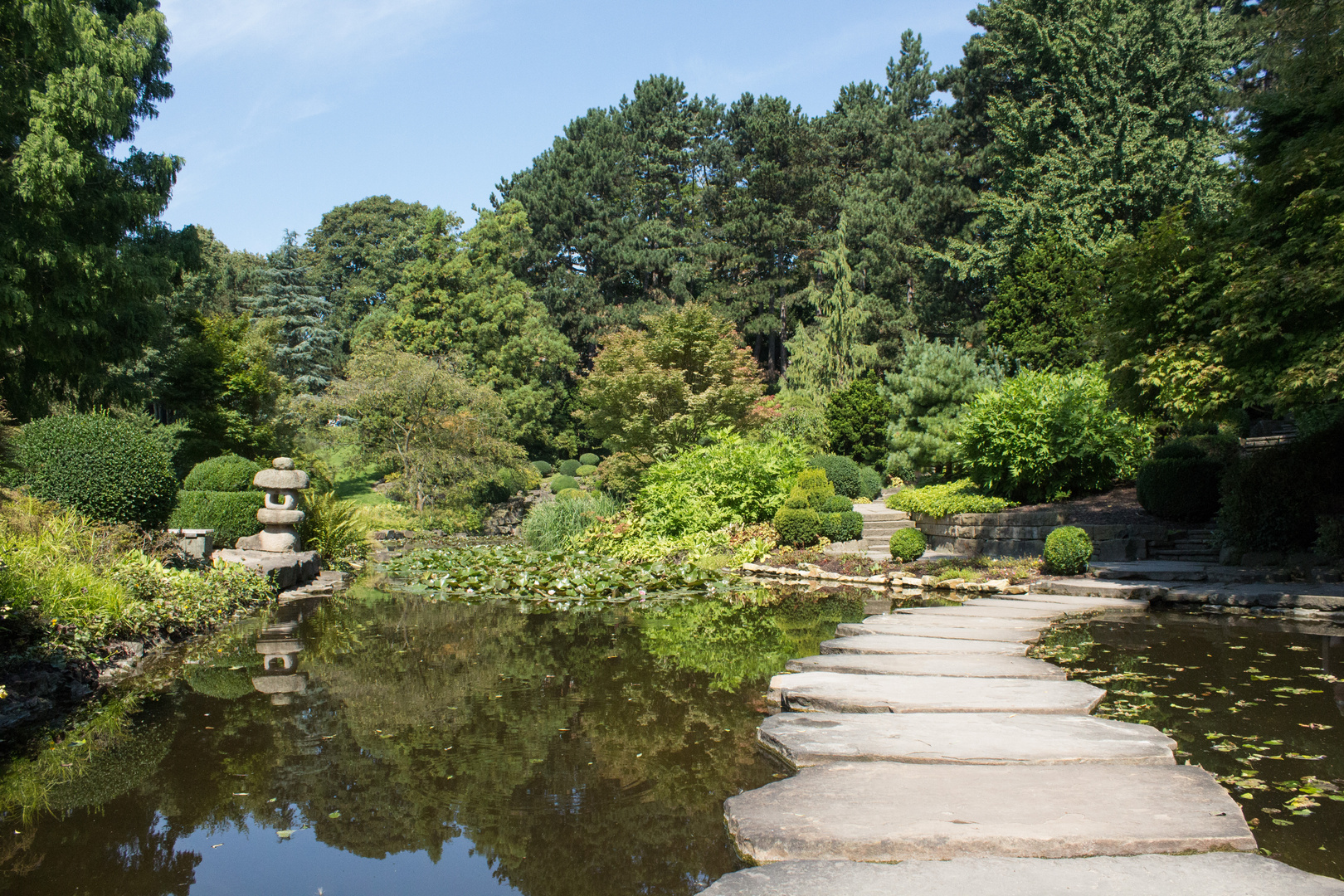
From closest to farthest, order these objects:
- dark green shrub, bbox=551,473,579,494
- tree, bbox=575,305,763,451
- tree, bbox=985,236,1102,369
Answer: tree, bbox=575,305,763,451 < tree, bbox=985,236,1102,369 < dark green shrub, bbox=551,473,579,494

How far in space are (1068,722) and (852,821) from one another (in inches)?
68.0

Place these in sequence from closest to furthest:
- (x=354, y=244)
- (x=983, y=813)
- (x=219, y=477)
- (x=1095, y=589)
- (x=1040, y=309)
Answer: (x=983, y=813), (x=1095, y=589), (x=219, y=477), (x=1040, y=309), (x=354, y=244)

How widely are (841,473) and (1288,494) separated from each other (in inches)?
368

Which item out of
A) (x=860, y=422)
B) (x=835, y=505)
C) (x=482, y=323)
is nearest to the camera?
(x=835, y=505)

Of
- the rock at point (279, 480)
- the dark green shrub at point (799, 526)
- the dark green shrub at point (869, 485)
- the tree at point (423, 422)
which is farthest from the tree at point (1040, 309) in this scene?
the rock at point (279, 480)

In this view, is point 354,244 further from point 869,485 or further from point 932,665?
point 932,665

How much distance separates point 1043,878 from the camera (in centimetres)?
253

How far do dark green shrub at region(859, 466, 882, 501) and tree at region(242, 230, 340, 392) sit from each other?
2573 centimetres

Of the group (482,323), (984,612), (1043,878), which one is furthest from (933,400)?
(482,323)

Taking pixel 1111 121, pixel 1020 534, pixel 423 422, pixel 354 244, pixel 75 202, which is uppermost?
→ pixel 354 244

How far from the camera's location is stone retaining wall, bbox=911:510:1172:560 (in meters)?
11.0

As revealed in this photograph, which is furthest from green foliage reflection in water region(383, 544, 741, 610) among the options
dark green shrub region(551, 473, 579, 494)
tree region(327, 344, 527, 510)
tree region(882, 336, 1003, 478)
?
dark green shrub region(551, 473, 579, 494)

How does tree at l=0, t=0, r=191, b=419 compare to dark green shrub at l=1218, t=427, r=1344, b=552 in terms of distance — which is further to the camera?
tree at l=0, t=0, r=191, b=419

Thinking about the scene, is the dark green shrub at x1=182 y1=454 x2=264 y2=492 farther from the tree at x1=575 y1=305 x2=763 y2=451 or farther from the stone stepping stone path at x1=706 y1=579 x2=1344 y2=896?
the stone stepping stone path at x1=706 y1=579 x2=1344 y2=896
